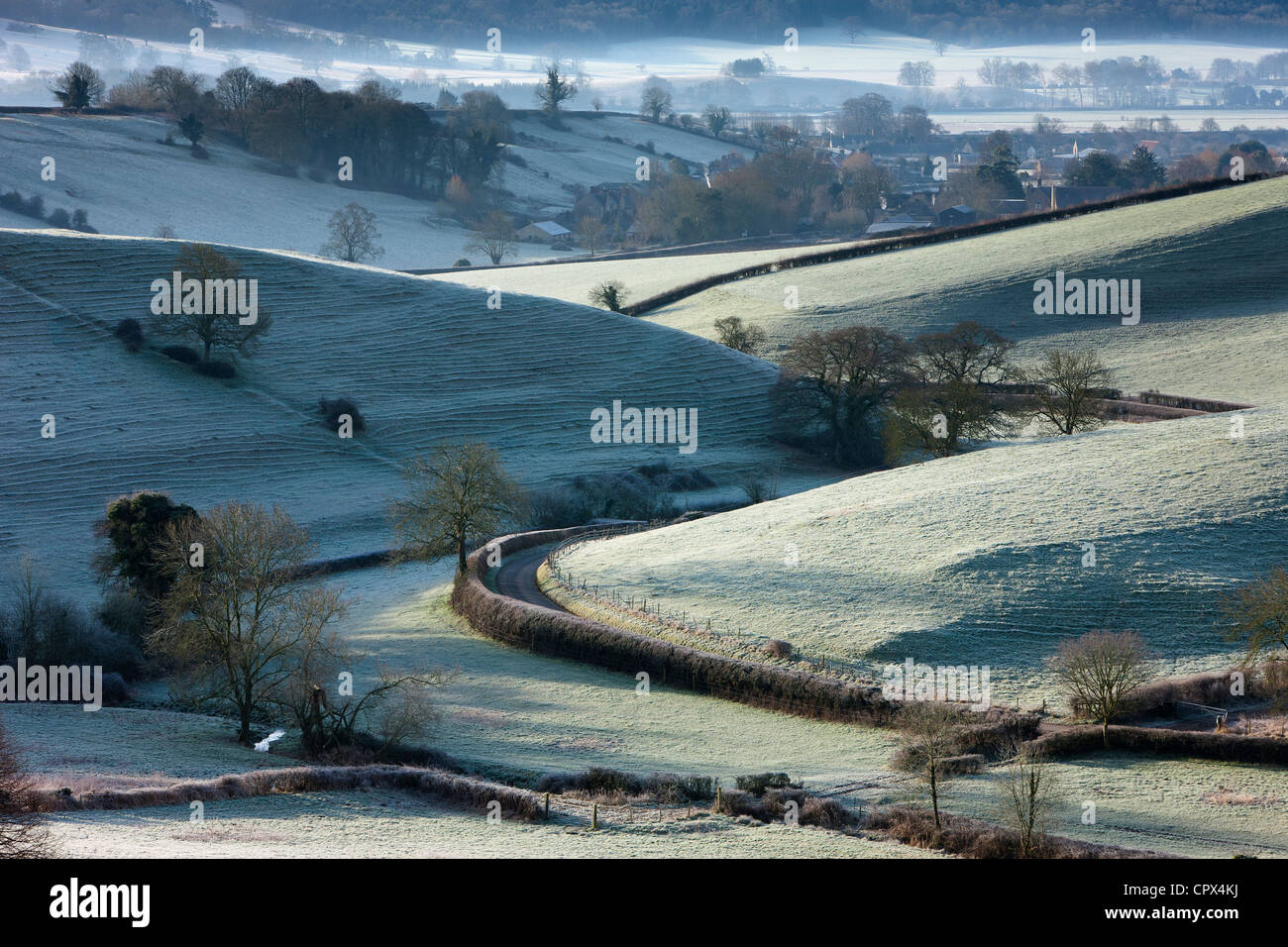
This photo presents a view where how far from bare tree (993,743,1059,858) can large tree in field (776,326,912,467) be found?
4502 cm

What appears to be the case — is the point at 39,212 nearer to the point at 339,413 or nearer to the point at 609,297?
the point at 609,297

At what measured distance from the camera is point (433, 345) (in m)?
84.8

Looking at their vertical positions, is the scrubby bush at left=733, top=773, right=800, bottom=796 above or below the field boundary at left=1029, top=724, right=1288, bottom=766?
below

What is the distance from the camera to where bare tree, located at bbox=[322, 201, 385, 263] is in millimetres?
144250

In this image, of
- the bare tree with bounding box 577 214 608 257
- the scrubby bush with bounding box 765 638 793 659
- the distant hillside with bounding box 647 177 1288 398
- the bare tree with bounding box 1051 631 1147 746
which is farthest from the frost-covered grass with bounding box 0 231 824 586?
the bare tree with bounding box 577 214 608 257

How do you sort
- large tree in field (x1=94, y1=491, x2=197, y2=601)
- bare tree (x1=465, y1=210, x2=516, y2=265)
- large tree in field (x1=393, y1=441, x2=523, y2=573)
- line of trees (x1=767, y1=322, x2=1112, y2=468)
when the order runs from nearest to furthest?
large tree in field (x1=94, y1=491, x2=197, y2=601) < large tree in field (x1=393, y1=441, x2=523, y2=573) < line of trees (x1=767, y1=322, x2=1112, y2=468) < bare tree (x1=465, y1=210, x2=516, y2=265)

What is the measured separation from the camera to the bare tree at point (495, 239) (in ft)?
508

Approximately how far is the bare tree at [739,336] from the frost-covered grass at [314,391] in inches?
166

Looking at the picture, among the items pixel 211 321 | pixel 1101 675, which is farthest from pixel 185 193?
pixel 1101 675

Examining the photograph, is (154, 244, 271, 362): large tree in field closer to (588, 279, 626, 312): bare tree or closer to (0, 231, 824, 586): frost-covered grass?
(0, 231, 824, 586): frost-covered grass

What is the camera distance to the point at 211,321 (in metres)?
77.4

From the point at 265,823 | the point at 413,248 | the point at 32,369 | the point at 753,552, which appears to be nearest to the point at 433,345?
the point at 32,369

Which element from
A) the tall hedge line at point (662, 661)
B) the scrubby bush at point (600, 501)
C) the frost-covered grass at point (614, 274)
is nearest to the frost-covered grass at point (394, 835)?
the tall hedge line at point (662, 661)

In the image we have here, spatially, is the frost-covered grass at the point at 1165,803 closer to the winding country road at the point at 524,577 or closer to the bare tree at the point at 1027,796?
the bare tree at the point at 1027,796
